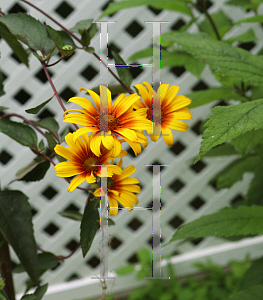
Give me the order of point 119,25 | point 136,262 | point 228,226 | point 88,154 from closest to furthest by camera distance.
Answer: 1. point 88,154
2. point 228,226
3. point 119,25
4. point 136,262

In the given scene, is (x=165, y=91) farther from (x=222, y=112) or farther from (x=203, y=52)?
(x=203, y=52)

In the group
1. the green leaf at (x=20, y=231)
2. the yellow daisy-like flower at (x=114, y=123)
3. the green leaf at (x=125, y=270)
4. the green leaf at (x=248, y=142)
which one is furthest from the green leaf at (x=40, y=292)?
the green leaf at (x=125, y=270)

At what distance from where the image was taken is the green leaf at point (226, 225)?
1.48 feet

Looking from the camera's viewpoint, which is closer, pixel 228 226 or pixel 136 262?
pixel 228 226

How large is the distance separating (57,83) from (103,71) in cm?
88

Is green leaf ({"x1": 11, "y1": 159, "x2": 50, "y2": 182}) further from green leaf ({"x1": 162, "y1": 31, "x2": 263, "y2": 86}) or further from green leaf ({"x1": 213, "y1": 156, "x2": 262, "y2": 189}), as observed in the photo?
green leaf ({"x1": 213, "y1": 156, "x2": 262, "y2": 189})

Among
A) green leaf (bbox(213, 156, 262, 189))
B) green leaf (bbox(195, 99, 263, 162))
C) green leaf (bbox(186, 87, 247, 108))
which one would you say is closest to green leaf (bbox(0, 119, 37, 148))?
green leaf (bbox(195, 99, 263, 162))

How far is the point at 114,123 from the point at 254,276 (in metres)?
0.51

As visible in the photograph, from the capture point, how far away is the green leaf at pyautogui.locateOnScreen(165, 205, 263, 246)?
1.48ft

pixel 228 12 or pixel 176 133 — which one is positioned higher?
pixel 228 12

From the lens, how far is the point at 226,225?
0.47 metres

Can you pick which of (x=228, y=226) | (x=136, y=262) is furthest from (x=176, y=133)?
(x=228, y=226)

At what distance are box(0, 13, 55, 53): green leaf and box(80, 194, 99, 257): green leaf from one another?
0.20 m

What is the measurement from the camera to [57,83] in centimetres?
114
